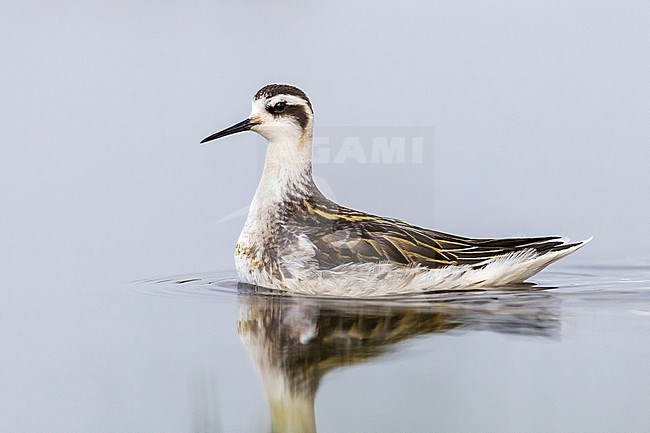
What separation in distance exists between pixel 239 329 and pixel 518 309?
194 cm

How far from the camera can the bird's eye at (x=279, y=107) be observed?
914 cm

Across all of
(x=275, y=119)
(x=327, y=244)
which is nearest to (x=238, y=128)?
(x=275, y=119)

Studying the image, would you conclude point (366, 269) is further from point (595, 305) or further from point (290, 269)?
point (595, 305)

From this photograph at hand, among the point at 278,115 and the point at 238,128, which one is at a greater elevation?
the point at 278,115

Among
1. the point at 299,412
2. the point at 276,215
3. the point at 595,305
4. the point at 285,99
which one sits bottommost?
the point at 299,412

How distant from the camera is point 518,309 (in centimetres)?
823

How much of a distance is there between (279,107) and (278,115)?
63 mm

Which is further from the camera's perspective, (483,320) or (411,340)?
(483,320)

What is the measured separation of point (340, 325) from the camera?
7.79 meters

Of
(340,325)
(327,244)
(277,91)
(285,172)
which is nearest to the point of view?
(340,325)

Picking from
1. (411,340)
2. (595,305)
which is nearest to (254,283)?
(411,340)

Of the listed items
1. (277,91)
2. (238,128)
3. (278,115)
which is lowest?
(238,128)

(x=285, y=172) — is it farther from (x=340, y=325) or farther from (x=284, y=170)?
(x=340, y=325)

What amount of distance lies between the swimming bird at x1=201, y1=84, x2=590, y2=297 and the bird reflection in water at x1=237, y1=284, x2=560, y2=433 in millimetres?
157
